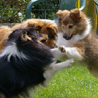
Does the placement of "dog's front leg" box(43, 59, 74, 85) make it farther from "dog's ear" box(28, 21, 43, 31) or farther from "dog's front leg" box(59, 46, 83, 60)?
"dog's ear" box(28, 21, 43, 31)

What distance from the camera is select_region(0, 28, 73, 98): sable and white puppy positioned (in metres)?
3.74

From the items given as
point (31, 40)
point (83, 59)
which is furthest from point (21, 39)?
point (83, 59)

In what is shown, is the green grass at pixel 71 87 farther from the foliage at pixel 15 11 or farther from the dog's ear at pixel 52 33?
the foliage at pixel 15 11

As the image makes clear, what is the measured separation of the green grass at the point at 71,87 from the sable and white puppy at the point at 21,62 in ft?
3.04

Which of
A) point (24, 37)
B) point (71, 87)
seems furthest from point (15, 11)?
point (24, 37)

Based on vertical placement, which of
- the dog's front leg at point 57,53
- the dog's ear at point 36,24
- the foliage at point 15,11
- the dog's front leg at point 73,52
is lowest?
the foliage at point 15,11

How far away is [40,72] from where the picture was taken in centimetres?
400

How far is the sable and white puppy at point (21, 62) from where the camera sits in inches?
147

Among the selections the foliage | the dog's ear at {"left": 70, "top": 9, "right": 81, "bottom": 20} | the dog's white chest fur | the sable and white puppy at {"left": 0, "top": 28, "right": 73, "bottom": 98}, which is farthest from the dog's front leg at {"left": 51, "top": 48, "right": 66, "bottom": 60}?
the foliage

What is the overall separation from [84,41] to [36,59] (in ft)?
4.55

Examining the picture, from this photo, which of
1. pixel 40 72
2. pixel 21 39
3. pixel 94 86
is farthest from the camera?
pixel 94 86

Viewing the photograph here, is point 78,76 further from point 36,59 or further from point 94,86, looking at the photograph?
point 36,59

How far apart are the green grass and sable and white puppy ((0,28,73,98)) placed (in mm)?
925

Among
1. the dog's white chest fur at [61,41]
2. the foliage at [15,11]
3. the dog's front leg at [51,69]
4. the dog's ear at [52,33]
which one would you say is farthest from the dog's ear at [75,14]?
the foliage at [15,11]
